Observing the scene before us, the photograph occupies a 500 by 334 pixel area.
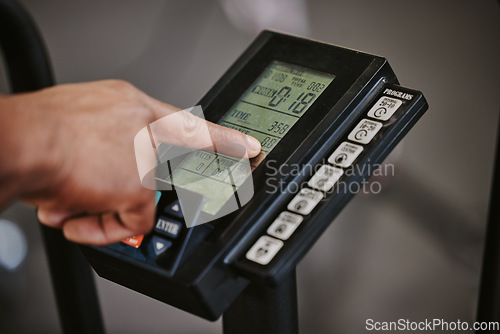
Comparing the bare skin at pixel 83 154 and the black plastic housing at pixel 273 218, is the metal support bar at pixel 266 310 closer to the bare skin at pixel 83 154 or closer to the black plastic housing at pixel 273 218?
the black plastic housing at pixel 273 218

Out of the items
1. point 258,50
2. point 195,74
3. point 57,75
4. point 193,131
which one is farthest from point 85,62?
point 193,131

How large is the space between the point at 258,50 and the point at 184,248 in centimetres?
32

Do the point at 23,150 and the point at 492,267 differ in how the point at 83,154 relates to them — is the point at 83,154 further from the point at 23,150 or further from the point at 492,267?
the point at 492,267

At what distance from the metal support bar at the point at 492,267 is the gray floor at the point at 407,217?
0.70 meters

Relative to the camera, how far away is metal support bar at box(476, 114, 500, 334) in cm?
71

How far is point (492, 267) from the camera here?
2.39ft

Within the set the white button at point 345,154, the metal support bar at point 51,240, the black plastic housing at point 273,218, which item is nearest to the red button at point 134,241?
the black plastic housing at point 273,218

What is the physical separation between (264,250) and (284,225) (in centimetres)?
3

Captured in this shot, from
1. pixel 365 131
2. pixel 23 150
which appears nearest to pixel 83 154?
pixel 23 150

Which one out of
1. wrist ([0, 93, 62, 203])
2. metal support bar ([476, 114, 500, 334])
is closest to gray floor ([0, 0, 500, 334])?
metal support bar ([476, 114, 500, 334])

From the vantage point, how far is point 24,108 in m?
0.55

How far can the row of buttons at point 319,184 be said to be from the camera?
60 cm

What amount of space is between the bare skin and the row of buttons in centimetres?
10

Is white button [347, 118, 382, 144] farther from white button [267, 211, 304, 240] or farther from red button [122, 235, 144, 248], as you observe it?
red button [122, 235, 144, 248]
